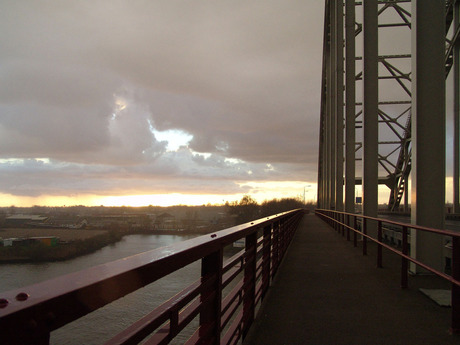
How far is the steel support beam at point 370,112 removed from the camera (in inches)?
448

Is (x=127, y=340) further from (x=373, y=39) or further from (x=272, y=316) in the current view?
(x=373, y=39)

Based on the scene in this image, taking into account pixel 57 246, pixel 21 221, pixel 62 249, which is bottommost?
pixel 62 249

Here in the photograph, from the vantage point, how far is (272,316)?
4.34 meters

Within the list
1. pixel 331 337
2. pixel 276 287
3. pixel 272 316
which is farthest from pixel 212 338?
pixel 276 287

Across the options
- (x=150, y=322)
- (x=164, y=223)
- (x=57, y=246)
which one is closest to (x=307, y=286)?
(x=150, y=322)

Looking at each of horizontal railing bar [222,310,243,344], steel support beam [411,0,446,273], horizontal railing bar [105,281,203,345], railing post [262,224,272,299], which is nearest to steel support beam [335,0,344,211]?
steel support beam [411,0,446,273]

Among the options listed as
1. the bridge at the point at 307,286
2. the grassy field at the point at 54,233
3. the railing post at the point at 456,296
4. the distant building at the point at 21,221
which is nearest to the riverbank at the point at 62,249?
the grassy field at the point at 54,233

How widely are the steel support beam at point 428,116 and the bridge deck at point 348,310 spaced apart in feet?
3.97

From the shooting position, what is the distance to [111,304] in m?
2.70

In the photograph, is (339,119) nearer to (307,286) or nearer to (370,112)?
(370,112)

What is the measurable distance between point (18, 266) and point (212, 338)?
1028 centimetres

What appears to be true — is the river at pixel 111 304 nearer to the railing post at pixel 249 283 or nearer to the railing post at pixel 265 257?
the railing post at pixel 249 283

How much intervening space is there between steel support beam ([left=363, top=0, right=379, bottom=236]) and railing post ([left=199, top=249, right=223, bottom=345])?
9.78 m

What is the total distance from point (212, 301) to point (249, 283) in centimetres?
143
